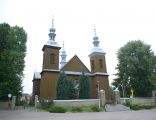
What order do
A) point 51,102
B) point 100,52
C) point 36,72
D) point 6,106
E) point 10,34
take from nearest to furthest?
point 51,102 → point 10,34 → point 6,106 → point 100,52 → point 36,72

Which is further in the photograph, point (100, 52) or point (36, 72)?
point (36, 72)

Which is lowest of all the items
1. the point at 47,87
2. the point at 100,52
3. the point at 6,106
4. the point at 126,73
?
the point at 6,106

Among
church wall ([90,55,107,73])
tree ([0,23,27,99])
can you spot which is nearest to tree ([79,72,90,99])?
church wall ([90,55,107,73])

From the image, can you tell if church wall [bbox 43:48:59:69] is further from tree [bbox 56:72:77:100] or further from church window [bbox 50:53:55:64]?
tree [bbox 56:72:77:100]

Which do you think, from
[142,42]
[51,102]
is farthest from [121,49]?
[51,102]

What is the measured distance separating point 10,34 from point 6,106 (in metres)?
12.4

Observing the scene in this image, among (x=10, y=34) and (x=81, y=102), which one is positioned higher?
(x=10, y=34)

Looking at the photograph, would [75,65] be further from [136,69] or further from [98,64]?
[136,69]

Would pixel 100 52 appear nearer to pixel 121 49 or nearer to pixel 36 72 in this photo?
pixel 121 49

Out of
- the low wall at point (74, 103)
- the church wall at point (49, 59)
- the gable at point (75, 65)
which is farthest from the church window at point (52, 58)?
the low wall at point (74, 103)

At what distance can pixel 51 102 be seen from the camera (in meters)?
30.4

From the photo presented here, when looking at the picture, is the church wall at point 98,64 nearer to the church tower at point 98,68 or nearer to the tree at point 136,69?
the church tower at point 98,68

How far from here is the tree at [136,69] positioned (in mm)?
40562

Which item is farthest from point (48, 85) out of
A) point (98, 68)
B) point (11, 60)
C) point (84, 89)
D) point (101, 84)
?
point (98, 68)
